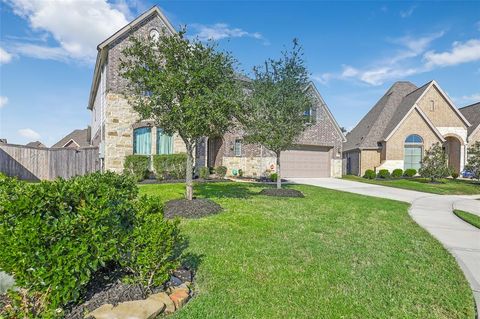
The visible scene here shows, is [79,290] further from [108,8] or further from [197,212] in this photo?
[108,8]

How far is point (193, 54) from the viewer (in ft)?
25.4

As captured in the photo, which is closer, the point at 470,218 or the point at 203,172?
the point at 470,218

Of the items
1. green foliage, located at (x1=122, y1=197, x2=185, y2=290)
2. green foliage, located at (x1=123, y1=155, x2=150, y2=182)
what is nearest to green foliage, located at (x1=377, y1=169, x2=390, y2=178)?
green foliage, located at (x1=123, y1=155, x2=150, y2=182)

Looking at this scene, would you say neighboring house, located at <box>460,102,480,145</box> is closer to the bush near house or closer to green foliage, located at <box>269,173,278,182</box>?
green foliage, located at <box>269,173,278,182</box>

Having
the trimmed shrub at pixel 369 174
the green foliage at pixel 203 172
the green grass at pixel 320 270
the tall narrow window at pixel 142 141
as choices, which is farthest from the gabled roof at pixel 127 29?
the trimmed shrub at pixel 369 174

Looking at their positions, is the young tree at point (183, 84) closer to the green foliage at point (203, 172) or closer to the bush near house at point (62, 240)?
the bush near house at point (62, 240)

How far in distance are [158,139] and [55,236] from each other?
14.6 metres

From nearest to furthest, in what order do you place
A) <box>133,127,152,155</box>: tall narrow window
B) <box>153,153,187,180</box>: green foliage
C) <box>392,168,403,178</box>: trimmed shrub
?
1. <box>153,153,187,180</box>: green foliage
2. <box>133,127,152,155</box>: tall narrow window
3. <box>392,168,403,178</box>: trimmed shrub

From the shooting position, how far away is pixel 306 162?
2342 cm

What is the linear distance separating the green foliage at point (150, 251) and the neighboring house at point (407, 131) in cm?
2485

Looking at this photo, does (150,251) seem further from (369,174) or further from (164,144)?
(369,174)

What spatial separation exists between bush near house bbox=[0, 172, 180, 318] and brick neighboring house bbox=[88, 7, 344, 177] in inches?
337

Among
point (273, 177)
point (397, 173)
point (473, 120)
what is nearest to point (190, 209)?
point (273, 177)

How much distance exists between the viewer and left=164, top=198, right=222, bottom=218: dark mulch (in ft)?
24.3
